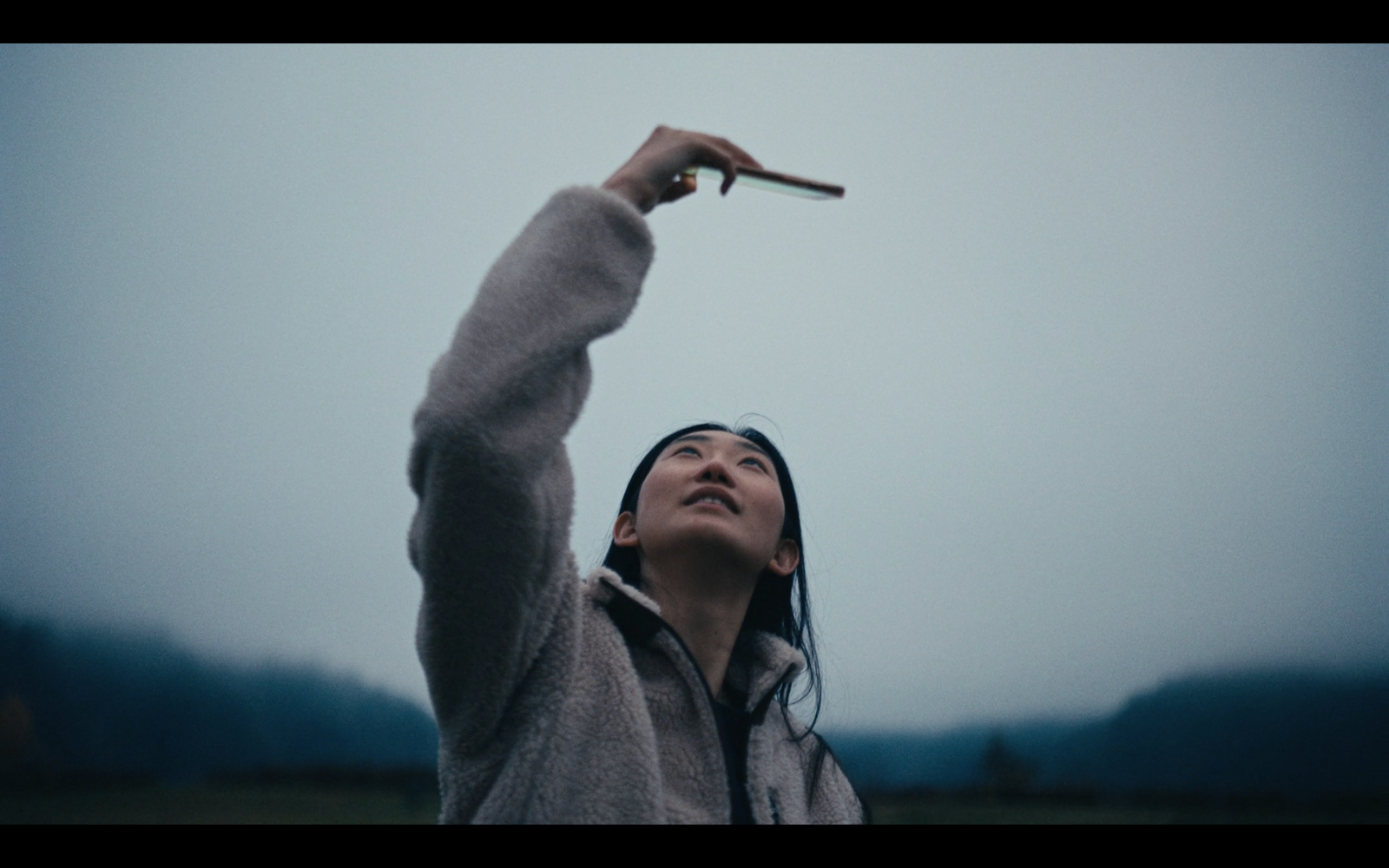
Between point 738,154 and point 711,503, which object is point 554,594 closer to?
point 711,503

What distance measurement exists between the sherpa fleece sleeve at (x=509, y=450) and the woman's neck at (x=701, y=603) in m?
0.26

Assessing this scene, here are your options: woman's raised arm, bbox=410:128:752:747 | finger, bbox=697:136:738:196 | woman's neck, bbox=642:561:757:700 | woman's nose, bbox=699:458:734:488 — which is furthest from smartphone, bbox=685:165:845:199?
woman's neck, bbox=642:561:757:700

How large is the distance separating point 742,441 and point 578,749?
59 centimetres

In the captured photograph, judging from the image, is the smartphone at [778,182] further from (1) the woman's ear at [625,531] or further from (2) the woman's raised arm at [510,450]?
(1) the woman's ear at [625,531]

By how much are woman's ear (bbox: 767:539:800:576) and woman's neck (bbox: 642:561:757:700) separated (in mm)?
219

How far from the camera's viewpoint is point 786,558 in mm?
1424

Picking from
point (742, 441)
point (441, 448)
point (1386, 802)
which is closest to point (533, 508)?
point (441, 448)

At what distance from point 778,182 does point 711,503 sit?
17.9 inches

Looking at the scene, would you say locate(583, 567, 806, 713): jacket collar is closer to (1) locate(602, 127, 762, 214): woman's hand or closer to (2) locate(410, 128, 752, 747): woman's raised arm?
(2) locate(410, 128, 752, 747): woman's raised arm

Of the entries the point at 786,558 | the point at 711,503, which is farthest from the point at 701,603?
the point at 786,558

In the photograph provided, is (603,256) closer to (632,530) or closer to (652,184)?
(652,184)

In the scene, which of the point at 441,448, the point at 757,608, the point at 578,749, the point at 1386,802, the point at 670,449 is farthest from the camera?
the point at 1386,802

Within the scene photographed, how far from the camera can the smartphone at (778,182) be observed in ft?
3.36

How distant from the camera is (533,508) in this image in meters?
0.81
